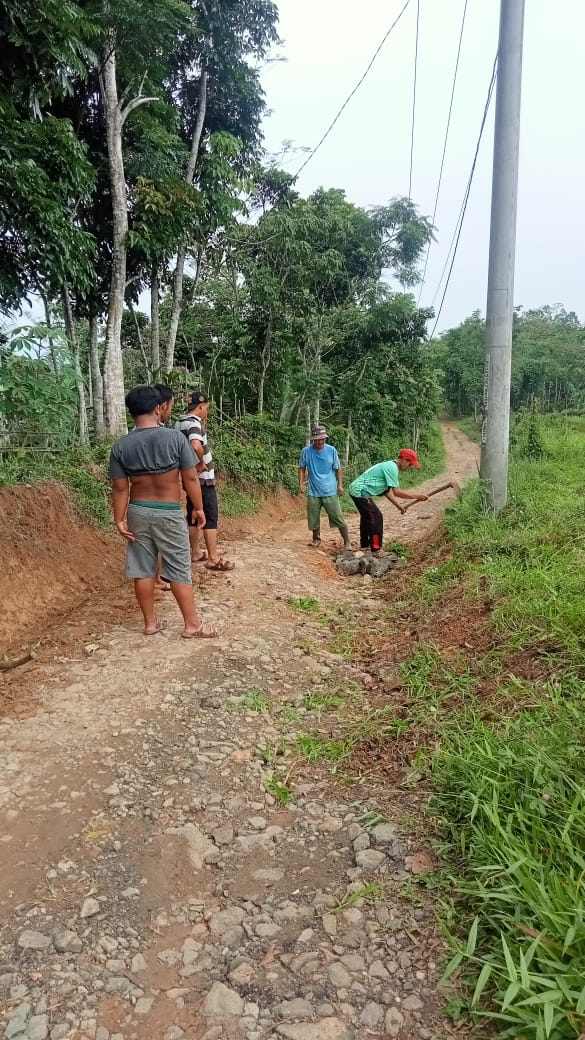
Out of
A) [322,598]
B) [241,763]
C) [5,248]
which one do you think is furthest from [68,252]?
[241,763]

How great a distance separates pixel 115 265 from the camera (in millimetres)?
8531

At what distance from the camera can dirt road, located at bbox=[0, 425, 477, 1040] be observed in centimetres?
167

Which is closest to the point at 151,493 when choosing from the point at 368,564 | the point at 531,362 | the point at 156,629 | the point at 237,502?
the point at 156,629

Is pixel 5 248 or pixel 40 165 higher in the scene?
pixel 40 165

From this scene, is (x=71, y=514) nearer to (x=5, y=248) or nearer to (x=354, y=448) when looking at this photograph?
(x=5, y=248)

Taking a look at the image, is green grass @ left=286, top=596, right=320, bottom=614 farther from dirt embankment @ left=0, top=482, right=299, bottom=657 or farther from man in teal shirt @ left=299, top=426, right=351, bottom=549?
man in teal shirt @ left=299, top=426, right=351, bottom=549

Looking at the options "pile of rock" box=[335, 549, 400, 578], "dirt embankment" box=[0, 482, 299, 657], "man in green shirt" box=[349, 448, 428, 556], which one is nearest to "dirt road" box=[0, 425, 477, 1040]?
"dirt embankment" box=[0, 482, 299, 657]

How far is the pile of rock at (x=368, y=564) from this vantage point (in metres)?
6.55

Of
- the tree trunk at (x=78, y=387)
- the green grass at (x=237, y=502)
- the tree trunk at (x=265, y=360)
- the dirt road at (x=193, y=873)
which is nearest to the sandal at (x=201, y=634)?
the dirt road at (x=193, y=873)

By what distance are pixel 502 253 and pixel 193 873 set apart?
5950 millimetres

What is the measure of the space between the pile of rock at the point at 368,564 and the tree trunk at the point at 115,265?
394 centimetres

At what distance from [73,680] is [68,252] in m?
5.16

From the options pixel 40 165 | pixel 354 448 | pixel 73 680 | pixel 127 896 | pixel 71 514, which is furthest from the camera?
pixel 354 448

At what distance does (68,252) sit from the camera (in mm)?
6594
